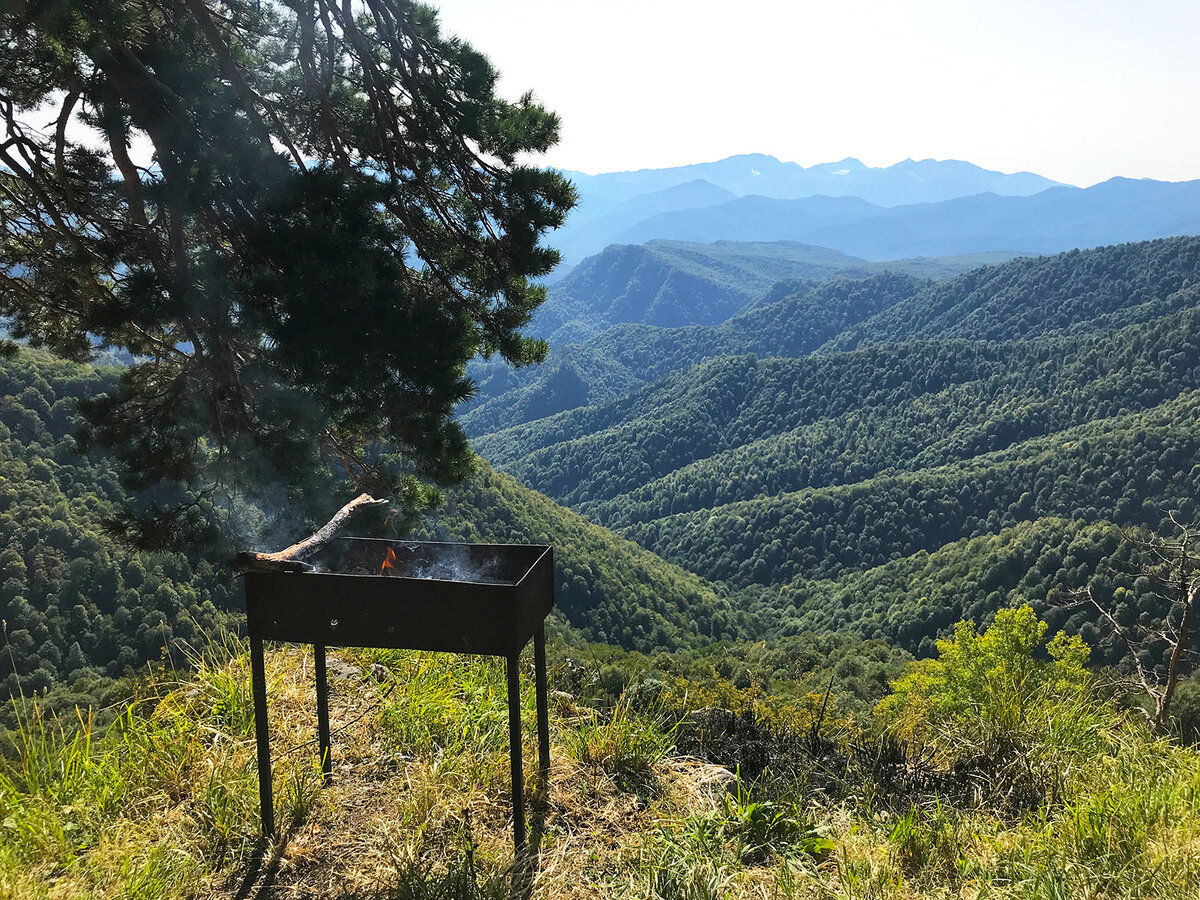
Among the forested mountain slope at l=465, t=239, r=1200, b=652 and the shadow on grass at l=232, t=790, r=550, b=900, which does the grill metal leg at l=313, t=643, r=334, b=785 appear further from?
the forested mountain slope at l=465, t=239, r=1200, b=652

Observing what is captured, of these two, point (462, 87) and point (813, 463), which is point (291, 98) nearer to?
point (462, 87)

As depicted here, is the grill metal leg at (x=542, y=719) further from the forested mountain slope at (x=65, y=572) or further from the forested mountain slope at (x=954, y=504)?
the forested mountain slope at (x=954, y=504)

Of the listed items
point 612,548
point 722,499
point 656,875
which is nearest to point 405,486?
point 656,875

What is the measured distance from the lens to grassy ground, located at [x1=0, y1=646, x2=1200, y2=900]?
8.42 ft

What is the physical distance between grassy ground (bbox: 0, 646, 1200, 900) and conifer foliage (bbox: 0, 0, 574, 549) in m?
1.59

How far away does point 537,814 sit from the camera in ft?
10.3

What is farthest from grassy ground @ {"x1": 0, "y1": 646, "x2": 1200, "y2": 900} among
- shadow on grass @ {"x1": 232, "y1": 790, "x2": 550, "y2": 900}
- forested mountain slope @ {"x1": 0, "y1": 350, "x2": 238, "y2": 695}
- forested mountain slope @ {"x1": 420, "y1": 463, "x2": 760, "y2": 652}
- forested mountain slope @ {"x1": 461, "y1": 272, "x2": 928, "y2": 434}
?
forested mountain slope @ {"x1": 461, "y1": 272, "x2": 928, "y2": 434}

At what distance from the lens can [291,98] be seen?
15.0 ft

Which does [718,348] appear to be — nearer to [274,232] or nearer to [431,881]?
[274,232]

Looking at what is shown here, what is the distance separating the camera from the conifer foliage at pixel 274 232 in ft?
12.8

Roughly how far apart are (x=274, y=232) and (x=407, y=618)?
7.77 ft

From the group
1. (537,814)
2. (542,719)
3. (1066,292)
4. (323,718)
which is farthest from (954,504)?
(323,718)

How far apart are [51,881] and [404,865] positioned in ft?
3.93

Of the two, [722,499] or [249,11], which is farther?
[722,499]
